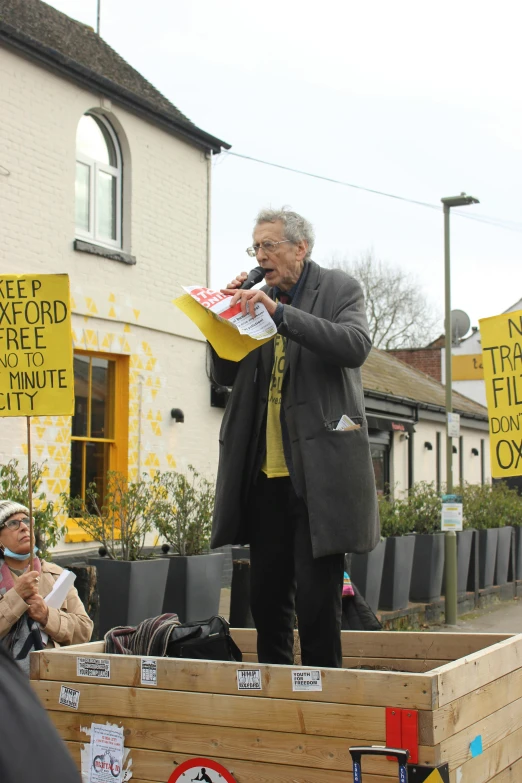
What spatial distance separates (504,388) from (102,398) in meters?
6.42

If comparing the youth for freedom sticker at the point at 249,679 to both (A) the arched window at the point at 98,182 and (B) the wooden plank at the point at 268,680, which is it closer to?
(B) the wooden plank at the point at 268,680

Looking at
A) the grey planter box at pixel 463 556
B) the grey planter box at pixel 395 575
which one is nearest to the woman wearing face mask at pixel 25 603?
the grey planter box at pixel 395 575

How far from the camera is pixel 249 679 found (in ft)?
9.22

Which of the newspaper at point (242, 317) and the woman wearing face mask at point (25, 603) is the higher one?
the newspaper at point (242, 317)

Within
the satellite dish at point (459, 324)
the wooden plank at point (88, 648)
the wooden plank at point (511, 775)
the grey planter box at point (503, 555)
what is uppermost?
the satellite dish at point (459, 324)

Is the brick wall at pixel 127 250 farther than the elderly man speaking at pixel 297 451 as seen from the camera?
Yes

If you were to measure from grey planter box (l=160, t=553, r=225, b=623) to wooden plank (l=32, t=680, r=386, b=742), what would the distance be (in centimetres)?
427

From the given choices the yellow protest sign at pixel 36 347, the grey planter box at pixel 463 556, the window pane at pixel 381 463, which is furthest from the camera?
the window pane at pixel 381 463

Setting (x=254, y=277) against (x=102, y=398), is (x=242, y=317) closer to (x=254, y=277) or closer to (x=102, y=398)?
(x=254, y=277)

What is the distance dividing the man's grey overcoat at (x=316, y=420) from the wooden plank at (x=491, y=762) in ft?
2.34

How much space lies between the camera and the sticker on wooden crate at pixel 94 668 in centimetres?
303

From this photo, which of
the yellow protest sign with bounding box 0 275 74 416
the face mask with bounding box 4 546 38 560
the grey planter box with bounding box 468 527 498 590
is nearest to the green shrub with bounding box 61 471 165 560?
the face mask with bounding box 4 546 38 560

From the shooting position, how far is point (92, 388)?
11.1 m

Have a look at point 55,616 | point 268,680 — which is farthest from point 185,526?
point 268,680
